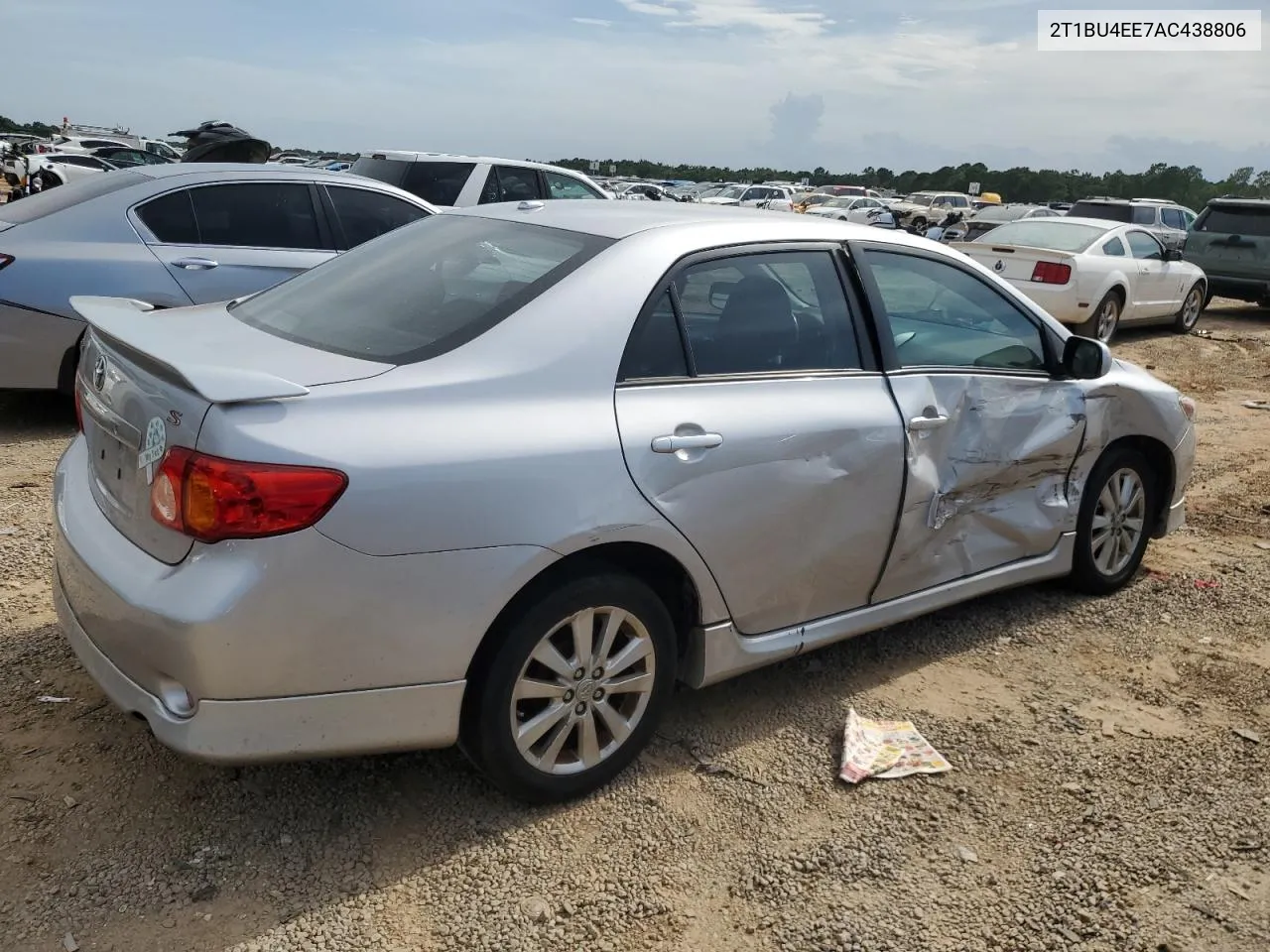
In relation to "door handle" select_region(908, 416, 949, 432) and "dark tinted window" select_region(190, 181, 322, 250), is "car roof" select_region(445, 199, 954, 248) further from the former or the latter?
"dark tinted window" select_region(190, 181, 322, 250)

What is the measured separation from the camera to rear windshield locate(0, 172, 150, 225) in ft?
20.8

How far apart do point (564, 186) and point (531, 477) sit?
9.47 meters

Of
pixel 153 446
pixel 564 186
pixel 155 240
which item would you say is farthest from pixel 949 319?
pixel 564 186

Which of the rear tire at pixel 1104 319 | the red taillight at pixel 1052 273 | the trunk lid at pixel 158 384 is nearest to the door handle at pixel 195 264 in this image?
the trunk lid at pixel 158 384

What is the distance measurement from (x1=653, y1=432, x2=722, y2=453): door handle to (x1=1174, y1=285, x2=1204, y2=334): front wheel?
43.0 feet

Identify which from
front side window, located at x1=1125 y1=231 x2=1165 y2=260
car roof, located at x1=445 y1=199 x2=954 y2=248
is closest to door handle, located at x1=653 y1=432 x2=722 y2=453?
car roof, located at x1=445 y1=199 x2=954 y2=248

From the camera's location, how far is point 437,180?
1078 cm

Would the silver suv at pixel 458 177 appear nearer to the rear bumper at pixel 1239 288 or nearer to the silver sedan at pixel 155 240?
the silver sedan at pixel 155 240

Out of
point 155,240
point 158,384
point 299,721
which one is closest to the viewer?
point 299,721

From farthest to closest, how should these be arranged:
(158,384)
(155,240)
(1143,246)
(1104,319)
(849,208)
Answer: (849,208) < (1143,246) < (1104,319) < (155,240) < (158,384)

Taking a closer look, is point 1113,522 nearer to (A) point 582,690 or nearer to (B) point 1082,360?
(B) point 1082,360

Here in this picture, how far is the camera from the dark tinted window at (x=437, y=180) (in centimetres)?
1073

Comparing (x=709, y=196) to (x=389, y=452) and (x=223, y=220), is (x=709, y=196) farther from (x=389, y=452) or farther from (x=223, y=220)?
(x=389, y=452)

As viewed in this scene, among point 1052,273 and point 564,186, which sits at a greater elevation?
point 564,186
